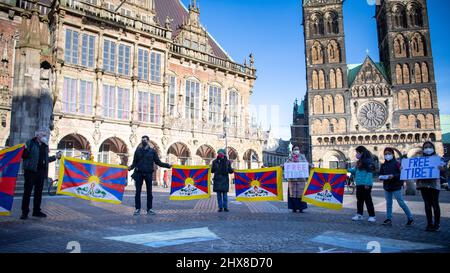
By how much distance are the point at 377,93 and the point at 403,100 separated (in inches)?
179

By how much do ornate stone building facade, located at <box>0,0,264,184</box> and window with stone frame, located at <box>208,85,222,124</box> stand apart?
0.10m

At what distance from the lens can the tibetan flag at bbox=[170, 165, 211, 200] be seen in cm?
999

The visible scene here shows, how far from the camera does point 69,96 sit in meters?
21.6

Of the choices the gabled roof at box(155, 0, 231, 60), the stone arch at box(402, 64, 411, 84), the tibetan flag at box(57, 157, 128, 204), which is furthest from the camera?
the stone arch at box(402, 64, 411, 84)

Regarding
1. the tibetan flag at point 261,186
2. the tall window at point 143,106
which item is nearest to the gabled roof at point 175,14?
the tall window at point 143,106

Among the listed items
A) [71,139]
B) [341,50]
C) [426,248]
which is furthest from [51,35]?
[341,50]

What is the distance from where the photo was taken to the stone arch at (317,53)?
202ft

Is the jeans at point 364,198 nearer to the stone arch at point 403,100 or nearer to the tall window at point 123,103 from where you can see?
the tall window at point 123,103

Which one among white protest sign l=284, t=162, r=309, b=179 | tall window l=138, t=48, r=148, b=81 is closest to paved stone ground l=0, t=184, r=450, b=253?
white protest sign l=284, t=162, r=309, b=179

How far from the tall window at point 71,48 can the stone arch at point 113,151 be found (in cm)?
649

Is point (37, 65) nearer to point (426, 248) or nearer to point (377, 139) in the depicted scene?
point (426, 248)

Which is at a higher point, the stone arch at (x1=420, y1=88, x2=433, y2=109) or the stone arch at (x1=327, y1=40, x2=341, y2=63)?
the stone arch at (x1=327, y1=40, x2=341, y2=63)

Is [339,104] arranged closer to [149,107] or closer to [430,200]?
[149,107]

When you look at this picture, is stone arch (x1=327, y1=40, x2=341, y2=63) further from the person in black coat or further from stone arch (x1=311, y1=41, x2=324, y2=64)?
the person in black coat
